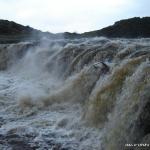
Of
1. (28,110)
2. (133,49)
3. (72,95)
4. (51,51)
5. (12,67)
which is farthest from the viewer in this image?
(12,67)

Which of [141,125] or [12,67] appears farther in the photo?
[12,67]

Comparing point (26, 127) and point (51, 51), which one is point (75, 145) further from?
point (51, 51)

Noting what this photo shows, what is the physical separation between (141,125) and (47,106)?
215 inches

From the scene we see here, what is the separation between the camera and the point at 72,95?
12383mm

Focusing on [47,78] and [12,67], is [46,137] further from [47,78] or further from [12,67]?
[12,67]

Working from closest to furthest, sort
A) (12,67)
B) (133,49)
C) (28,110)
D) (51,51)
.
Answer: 1. (28,110)
2. (133,49)
3. (51,51)
4. (12,67)

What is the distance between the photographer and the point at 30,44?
25.5m

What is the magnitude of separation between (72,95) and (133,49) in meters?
3.19

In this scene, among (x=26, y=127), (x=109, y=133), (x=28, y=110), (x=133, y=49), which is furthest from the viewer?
(x=133, y=49)

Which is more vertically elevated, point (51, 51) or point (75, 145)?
point (51, 51)

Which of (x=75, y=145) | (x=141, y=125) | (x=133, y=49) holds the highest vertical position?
(x=133, y=49)

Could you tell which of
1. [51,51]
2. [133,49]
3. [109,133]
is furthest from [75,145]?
[51,51]

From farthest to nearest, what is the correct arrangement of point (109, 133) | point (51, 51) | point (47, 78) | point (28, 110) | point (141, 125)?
point (51, 51) < point (47, 78) < point (28, 110) < point (109, 133) < point (141, 125)

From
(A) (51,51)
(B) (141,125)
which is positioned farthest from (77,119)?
(A) (51,51)
